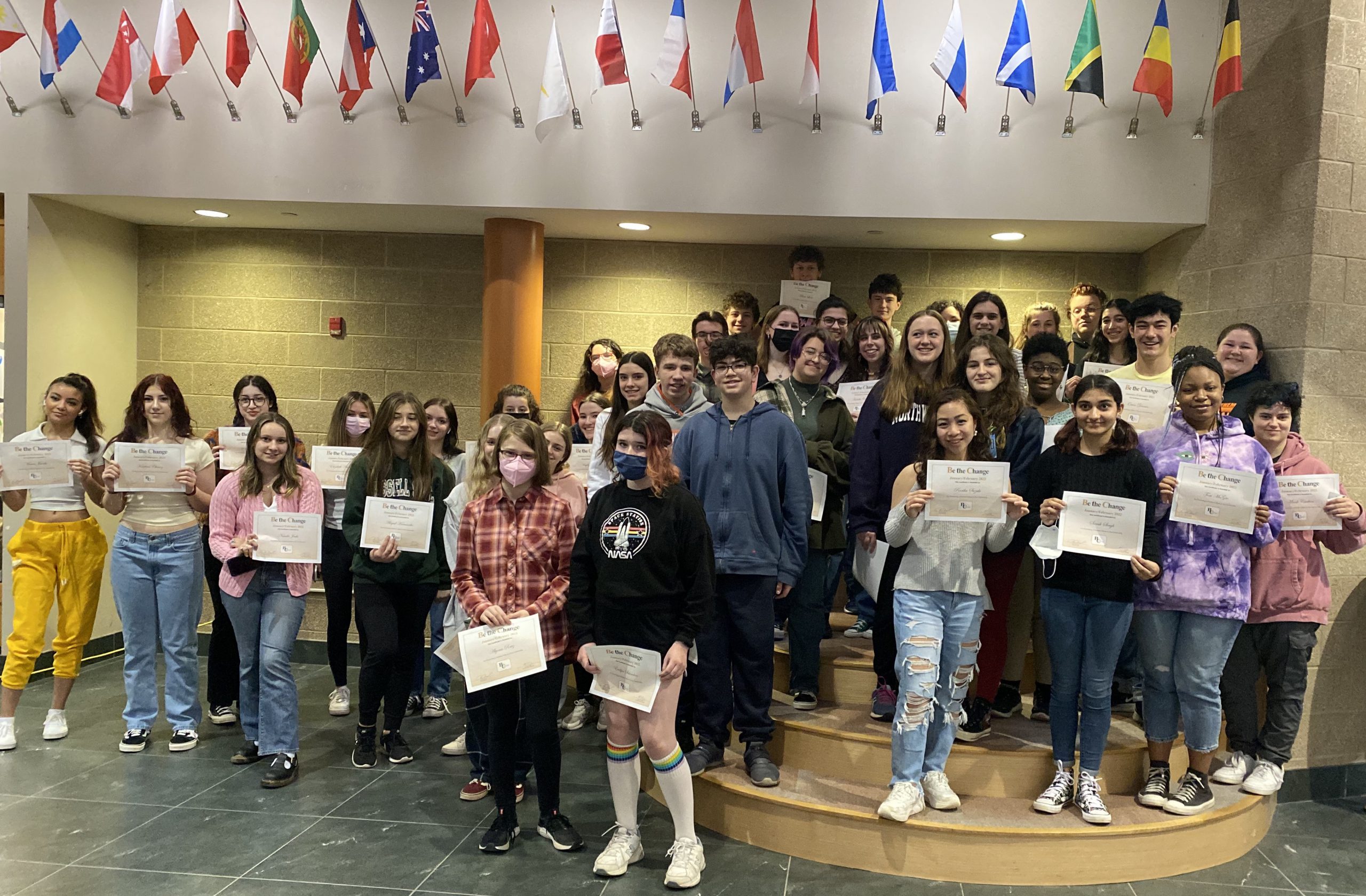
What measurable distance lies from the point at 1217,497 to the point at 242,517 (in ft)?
13.3

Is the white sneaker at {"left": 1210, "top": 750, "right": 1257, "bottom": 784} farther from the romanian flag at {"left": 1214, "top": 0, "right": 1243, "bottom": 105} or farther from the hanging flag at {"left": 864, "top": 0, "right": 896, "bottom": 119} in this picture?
the hanging flag at {"left": 864, "top": 0, "right": 896, "bottom": 119}

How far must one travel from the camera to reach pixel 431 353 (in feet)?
21.9

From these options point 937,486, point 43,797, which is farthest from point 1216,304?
point 43,797

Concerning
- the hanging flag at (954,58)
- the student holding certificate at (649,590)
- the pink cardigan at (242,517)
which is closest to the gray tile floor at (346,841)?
A: the student holding certificate at (649,590)

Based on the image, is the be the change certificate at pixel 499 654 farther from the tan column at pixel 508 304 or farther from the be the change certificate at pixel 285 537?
the tan column at pixel 508 304

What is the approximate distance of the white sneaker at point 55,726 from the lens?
4746 millimetres

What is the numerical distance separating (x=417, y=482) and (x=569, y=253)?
2.64m

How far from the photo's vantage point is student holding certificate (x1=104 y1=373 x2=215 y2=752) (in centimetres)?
457

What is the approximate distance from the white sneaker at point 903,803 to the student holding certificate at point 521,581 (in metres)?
1.17

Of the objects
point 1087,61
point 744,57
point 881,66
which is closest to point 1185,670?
point 1087,61

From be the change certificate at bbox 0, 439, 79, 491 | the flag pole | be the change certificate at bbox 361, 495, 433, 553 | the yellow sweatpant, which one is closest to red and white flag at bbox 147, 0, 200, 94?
the flag pole

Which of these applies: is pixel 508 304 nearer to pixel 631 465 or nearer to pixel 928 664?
pixel 631 465

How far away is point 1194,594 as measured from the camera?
363 cm

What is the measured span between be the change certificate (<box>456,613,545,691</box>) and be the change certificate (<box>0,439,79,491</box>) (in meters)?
2.59
